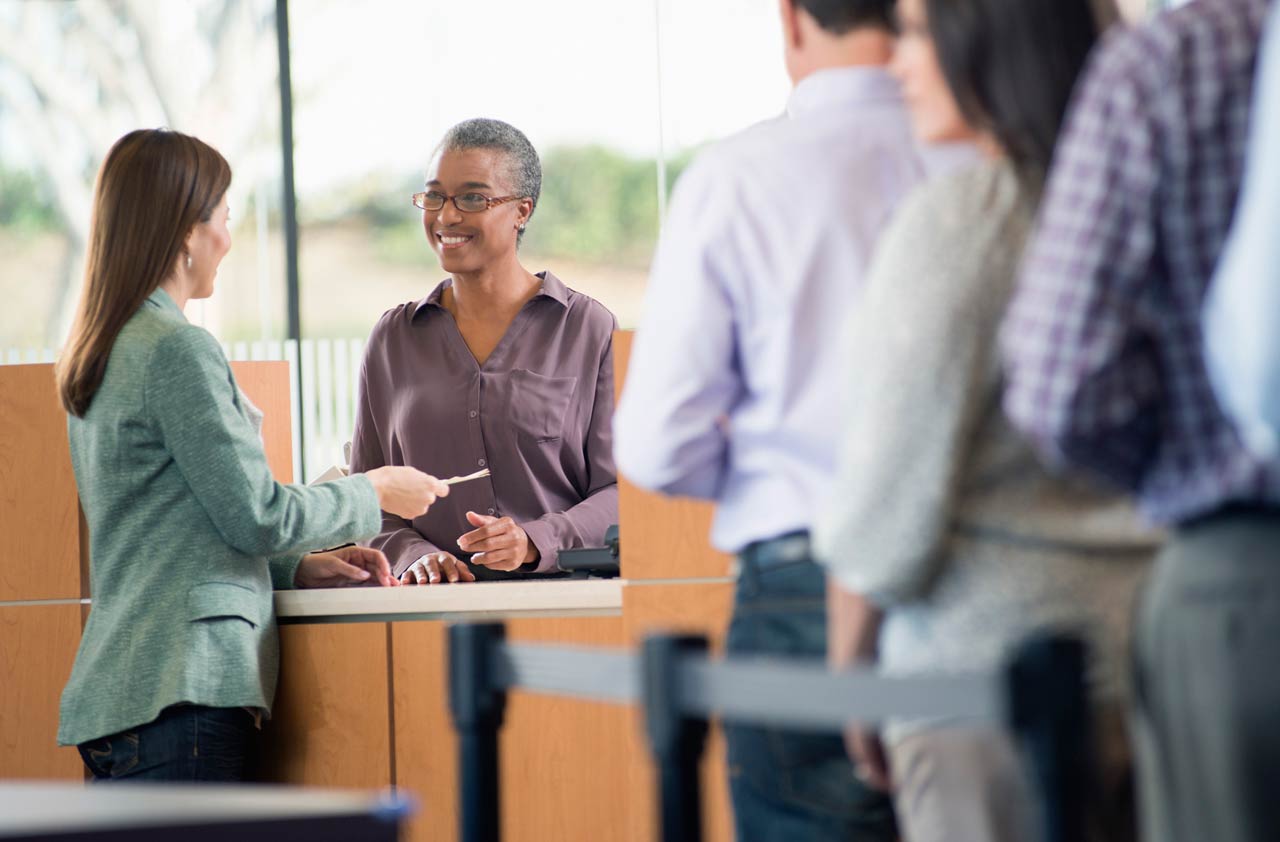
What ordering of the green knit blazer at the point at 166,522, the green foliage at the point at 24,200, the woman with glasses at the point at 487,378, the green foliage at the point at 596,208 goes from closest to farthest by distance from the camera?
1. the green knit blazer at the point at 166,522
2. the woman with glasses at the point at 487,378
3. the green foliage at the point at 24,200
4. the green foliage at the point at 596,208

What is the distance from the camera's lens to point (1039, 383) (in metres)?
1.10

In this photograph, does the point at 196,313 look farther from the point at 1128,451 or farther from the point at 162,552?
the point at 1128,451

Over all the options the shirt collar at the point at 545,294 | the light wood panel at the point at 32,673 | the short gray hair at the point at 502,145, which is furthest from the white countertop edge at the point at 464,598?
the short gray hair at the point at 502,145

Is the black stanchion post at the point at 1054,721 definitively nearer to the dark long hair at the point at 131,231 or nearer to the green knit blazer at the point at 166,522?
the green knit blazer at the point at 166,522

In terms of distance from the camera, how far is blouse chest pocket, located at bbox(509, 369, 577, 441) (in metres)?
3.53

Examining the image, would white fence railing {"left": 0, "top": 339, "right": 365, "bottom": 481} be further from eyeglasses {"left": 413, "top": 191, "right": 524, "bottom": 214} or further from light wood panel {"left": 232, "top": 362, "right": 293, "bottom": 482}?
eyeglasses {"left": 413, "top": 191, "right": 524, "bottom": 214}

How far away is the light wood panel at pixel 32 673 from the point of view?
10.2ft

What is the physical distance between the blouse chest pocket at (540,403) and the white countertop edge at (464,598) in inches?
24.8

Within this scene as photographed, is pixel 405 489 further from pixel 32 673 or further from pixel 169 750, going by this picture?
pixel 32 673

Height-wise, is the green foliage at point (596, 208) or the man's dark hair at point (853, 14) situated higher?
the green foliage at point (596, 208)

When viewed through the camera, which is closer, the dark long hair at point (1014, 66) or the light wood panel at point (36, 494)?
the dark long hair at point (1014, 66)

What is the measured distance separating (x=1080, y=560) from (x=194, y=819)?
67 centimetres

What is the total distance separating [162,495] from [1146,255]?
5.84 feet

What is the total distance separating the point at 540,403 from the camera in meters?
3.55
